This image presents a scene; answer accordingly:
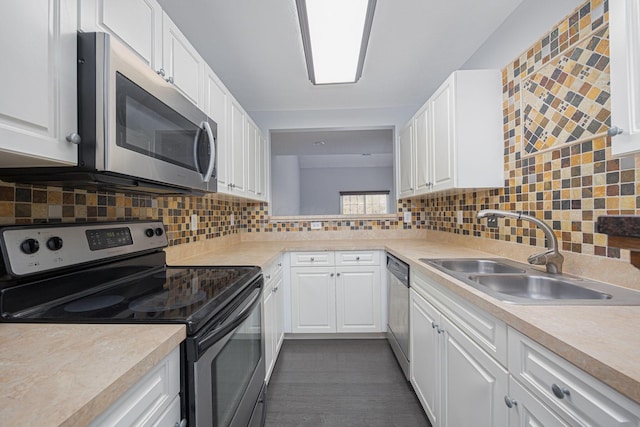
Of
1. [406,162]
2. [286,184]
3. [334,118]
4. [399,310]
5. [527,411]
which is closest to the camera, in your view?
[527,411]

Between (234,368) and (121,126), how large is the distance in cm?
92

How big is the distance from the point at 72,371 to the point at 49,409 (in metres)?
0.12

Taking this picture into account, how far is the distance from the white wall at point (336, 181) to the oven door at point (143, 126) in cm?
612

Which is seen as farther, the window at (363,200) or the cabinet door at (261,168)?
the window at (363,200)

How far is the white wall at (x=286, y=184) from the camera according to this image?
513 centimetres

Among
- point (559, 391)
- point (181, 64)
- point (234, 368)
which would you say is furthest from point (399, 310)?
point (181, 64)

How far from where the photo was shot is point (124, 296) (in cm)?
100

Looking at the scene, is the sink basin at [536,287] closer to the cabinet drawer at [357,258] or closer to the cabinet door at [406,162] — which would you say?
the cabinet drawer at [357,258]

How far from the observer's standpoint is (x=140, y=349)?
0.61 meters

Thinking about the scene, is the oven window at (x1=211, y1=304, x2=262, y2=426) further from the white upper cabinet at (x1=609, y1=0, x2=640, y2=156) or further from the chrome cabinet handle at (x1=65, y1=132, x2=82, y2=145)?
the white upper cabinet at (x1=609, y1=0, x2=640, y2=156)

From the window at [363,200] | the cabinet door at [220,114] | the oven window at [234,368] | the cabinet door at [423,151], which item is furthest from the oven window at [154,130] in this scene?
the window at [363,200]

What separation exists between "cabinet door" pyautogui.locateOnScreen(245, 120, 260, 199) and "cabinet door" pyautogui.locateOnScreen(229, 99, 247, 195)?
11cm

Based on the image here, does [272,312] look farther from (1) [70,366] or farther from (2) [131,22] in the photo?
(2) [131,22]

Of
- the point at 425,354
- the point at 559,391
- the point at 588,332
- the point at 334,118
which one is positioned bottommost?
the point at 425,354
